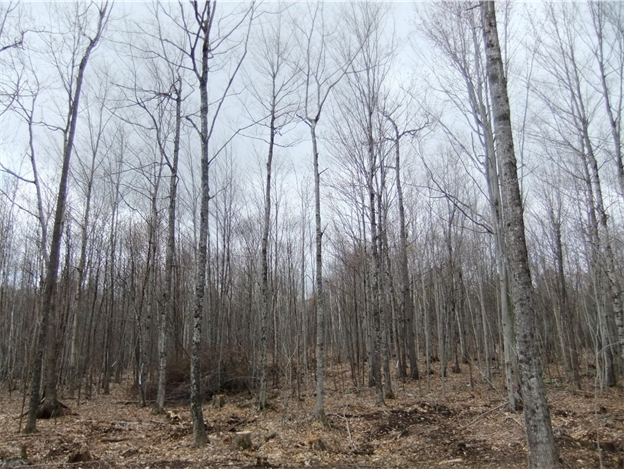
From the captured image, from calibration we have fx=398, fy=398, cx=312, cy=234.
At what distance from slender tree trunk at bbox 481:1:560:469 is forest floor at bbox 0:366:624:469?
57 centimetres

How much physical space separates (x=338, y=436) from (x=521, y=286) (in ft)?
15.3

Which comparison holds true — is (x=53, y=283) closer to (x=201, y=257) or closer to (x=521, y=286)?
(x=201, y=257)

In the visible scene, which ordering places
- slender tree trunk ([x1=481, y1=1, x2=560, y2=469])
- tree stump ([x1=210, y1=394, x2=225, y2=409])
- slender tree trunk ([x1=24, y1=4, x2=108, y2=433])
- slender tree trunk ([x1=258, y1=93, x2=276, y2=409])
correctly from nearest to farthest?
slender tree trunk ([x1=481, y1=1, x2=560, y2=469])
slender tree trunk ([x1=24, y1=4, x2=108, y2=433])
slender tree trunk ([x1=258, y1=93, x2=276, y2=409])
tree stump ([x1=210, y1=394, x2=225, y2=409])

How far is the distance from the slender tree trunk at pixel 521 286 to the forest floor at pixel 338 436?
57 centimetres

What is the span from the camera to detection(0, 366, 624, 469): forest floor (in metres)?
5.65

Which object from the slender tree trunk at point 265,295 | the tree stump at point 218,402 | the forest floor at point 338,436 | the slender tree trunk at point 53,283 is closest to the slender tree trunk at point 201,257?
the forest floor at point 338,436

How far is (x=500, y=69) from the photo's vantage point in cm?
467

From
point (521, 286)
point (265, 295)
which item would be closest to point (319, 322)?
point (265, 295)

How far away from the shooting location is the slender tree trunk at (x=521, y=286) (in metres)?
3.84

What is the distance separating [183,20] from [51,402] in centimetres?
901

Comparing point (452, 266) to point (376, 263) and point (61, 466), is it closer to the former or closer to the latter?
point (376, 263)

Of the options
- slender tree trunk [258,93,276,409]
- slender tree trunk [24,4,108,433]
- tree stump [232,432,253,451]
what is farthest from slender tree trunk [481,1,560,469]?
slender tree trunk [24,4,108,433]

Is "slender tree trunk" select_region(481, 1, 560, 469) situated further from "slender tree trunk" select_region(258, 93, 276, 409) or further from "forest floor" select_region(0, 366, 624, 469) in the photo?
"slender tree trunk" select_region(258, 93, 276, 409)

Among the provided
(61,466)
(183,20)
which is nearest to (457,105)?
(183,20)
